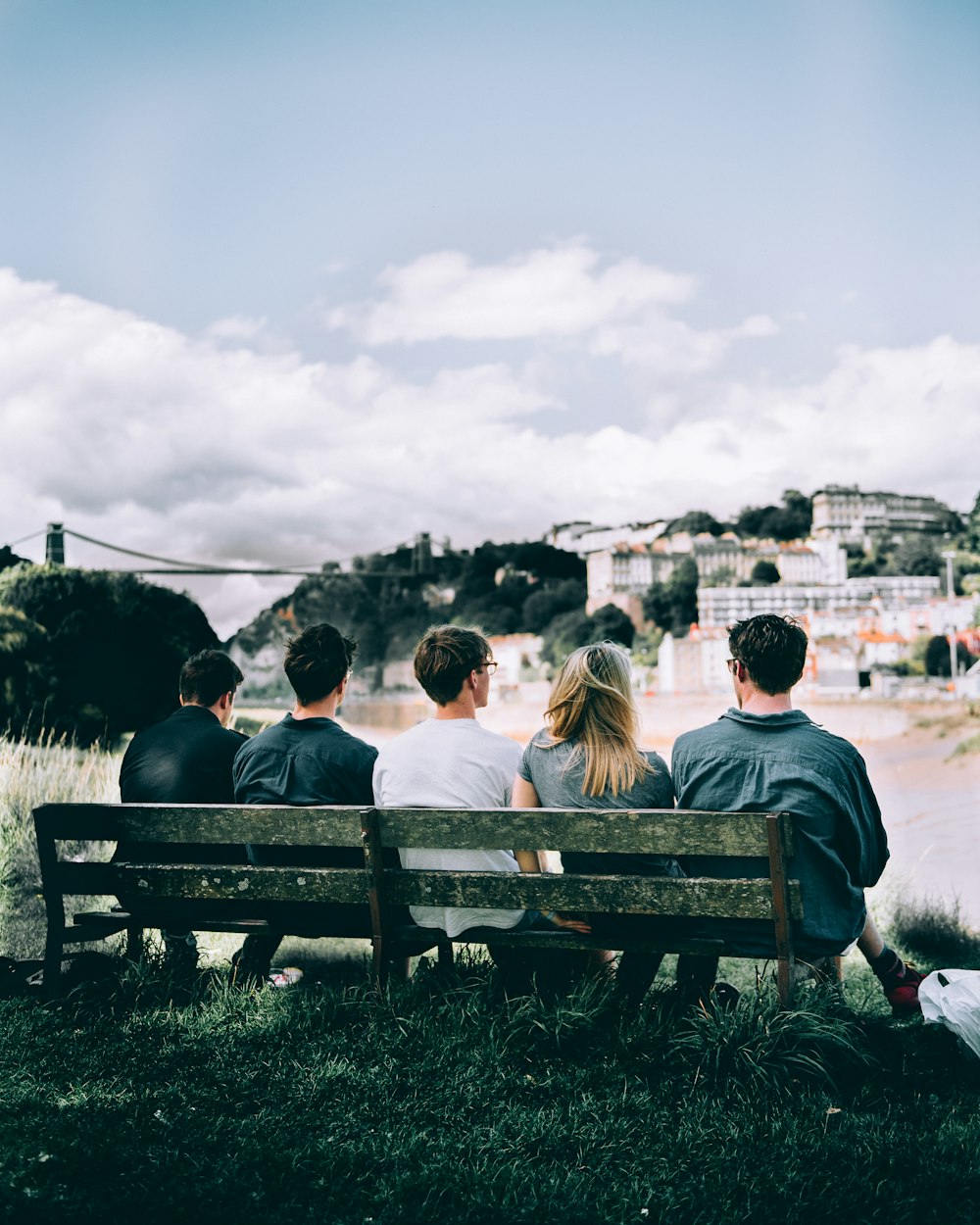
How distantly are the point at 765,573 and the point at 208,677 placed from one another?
73549mm

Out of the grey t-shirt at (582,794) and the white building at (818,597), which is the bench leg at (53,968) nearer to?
the grey t-shirt at (582,794)

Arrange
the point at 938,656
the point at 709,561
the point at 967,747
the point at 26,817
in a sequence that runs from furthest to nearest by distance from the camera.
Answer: the point at 709,561 → the point at 938,656 → the point at 967,747 → the point at 26,817

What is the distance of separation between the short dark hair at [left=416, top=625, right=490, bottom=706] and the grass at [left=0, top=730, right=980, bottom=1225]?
87 centimetres

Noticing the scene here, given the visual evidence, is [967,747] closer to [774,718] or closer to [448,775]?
[774,718]

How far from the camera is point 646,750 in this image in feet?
12.2

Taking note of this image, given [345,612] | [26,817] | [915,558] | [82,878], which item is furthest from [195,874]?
[915,558]

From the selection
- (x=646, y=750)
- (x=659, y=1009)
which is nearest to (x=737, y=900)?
(x=659, y=1009)

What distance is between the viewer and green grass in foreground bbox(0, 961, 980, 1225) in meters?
2.55

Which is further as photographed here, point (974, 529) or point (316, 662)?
point (974, 529)

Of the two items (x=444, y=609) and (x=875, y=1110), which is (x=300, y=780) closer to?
(x=875, y=1110)

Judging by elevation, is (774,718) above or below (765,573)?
below

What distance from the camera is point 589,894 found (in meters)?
3.37

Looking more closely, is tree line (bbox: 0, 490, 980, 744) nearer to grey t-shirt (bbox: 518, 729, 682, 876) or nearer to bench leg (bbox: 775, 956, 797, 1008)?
grey t-shirt (bbox: 518, 729, 682, 876)

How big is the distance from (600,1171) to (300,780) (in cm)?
173
